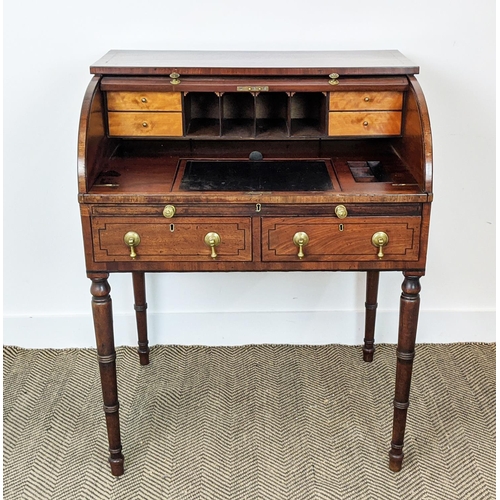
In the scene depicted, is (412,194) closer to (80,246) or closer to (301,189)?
(301,189)

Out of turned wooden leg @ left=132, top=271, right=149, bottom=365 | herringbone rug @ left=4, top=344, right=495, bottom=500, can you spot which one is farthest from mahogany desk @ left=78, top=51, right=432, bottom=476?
turned wooden leg @ left=132, top=271, right=149, bottom=365

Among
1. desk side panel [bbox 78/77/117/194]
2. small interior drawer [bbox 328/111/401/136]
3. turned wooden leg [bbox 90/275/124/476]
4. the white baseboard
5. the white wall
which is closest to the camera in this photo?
desk side panel [bbox 78/77/117/194]

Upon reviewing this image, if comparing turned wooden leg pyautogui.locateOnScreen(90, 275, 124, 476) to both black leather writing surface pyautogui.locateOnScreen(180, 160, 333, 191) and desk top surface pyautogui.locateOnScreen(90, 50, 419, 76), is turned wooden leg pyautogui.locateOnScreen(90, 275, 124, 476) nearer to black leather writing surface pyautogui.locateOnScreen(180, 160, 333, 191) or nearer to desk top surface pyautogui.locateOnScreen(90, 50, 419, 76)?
black leather writing surface pyautogui.locateOnScreen(180, 160, 333, 191)

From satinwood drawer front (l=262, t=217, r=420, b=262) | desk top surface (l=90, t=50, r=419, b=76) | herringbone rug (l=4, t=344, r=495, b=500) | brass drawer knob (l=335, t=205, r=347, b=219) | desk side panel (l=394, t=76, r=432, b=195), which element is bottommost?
herringbone rug (l=4, t=344, r=495, b=500)

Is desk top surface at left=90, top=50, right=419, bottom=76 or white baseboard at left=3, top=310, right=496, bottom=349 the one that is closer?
desk top surface at left=90, top=50, right=419, bottom=76

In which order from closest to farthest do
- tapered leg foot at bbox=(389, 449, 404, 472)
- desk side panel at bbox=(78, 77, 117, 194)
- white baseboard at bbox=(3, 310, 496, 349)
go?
1. desk side panel at bbox=(78, 77, 117, 194)
2. tapered leg foot at bbox=(389, 449, 404, 472)
3. white baseboard at bbox=(3, 310, 496, 349)

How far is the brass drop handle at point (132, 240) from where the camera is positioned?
2.04m

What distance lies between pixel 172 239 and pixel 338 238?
1.64 ft

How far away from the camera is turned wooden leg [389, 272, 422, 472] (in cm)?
215

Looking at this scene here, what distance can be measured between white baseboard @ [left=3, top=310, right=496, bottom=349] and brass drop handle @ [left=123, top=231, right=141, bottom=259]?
1.00 metres

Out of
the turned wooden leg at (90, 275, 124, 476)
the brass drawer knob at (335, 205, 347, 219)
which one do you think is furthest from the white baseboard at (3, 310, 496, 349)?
the brass drawer knob at (335, 205, 347, 219)

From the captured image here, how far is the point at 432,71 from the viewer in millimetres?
2676

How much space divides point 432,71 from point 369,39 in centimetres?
28

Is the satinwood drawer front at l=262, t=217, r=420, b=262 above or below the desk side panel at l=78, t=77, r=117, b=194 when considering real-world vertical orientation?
below
